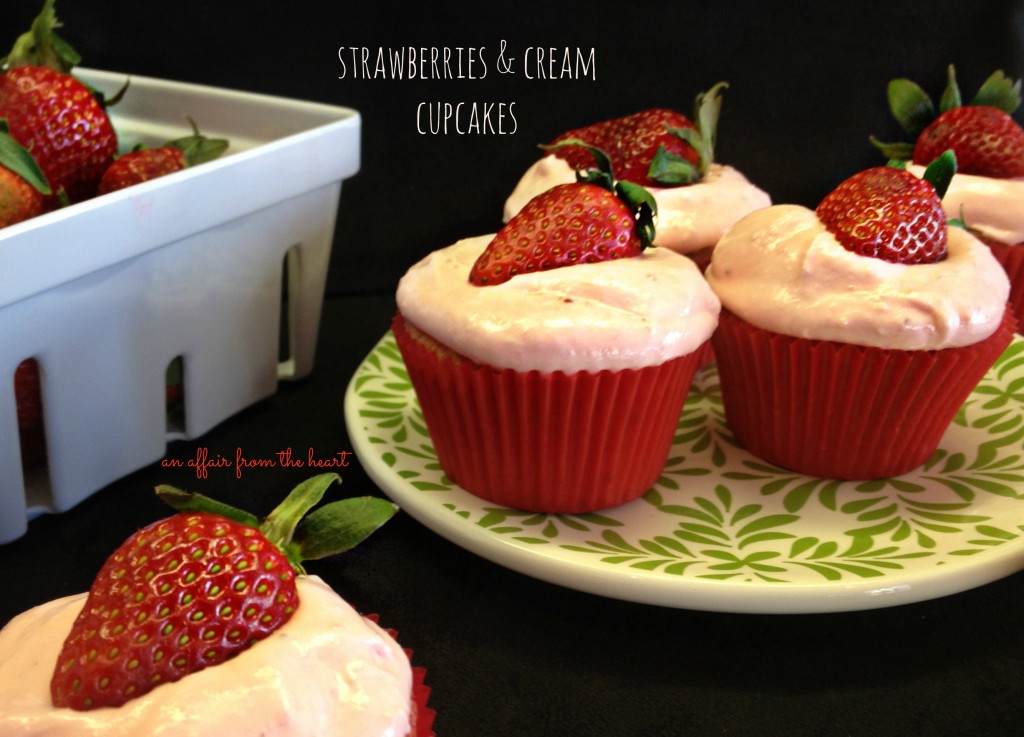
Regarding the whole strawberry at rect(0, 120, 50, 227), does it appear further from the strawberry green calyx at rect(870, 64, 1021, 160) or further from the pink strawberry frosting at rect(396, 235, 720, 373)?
the strawberry green calyx at rect(870, 64, 1021, 160)

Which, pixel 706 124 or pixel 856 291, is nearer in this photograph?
pixel 856 291

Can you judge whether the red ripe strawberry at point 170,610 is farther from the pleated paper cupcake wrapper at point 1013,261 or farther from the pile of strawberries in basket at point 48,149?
the pleated paper cupcake wrapper at point 1013,261

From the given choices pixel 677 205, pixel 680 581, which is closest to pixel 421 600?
pixel 680 581

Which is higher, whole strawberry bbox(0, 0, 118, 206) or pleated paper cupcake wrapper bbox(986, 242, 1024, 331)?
whole strawberry bbox(0, 0, 118, 206)

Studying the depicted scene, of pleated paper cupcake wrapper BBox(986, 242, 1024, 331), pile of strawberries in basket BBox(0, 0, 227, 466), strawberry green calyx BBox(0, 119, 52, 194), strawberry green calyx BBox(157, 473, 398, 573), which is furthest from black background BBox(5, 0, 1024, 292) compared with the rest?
strawberry green calyx BBox(157, 473, 398, 573)

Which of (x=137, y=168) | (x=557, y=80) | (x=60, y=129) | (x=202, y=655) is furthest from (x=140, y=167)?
(x=557, y=80)

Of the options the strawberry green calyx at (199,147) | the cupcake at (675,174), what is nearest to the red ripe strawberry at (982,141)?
the cupcake at (675,174)

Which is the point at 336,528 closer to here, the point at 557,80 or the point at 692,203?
the point at 692,203
